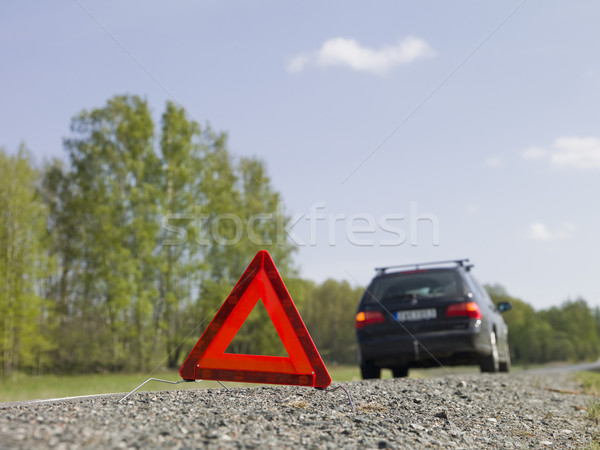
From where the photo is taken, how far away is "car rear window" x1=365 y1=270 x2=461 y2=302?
9.34 m

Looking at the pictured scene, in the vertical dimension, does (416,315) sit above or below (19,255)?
below

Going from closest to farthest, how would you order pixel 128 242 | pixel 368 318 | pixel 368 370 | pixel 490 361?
pixel 368 318 < pixel 368 370 < pixel 490 361 < pixel 128 242

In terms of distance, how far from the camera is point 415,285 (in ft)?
31.1

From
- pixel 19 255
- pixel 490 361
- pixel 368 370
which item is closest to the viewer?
pixel 368 370

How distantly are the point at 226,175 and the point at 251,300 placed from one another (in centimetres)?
3234

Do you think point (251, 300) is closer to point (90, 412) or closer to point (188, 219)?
point (90, 412)

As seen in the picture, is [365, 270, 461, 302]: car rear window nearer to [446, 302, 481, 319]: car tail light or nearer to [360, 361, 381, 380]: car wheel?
[446, 302, 481, 319]: car tail light

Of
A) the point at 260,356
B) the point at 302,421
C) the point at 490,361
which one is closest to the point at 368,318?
the point at 490,361

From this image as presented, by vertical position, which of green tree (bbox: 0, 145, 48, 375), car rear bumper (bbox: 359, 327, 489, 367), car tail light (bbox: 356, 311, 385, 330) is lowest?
car rear bumper (bbox: 359, 327, 489, 367)

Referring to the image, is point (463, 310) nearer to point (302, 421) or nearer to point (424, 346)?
point (424, 346)

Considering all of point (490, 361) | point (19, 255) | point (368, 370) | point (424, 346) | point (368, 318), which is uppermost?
point (19, 255)

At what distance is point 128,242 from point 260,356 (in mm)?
27948

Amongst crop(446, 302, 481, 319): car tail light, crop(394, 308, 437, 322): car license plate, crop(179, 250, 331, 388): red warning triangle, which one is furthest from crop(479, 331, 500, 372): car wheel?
crop(179, 250, 331, 388): red warning triangle

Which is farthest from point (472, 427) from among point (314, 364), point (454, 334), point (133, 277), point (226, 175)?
point (226, 175)
